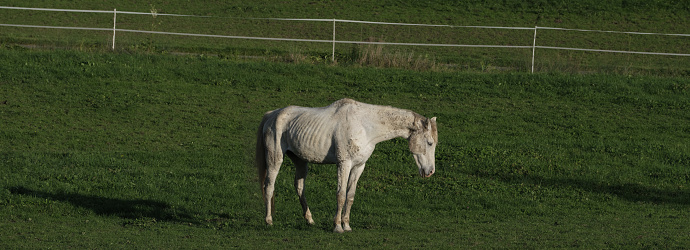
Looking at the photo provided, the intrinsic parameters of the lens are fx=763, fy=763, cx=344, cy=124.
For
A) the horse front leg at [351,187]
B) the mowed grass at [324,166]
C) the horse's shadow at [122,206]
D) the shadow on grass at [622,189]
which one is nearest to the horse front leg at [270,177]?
the mowed grass at [324,166]

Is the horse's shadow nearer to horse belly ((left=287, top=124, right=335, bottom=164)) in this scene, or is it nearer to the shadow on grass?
horse belly ((left=287, top=124, right=335, bottom=164))

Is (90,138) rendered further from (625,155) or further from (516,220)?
(625,155)

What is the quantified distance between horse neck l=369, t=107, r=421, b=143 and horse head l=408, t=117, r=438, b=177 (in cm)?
9

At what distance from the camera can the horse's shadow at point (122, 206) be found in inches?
447

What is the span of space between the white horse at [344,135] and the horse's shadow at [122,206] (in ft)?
6.86

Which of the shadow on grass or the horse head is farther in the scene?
the shadow on grass

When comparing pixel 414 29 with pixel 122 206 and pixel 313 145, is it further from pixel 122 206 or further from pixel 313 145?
pixel 313 145

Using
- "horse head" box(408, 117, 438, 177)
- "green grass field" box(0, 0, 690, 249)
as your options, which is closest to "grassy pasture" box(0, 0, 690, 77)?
"green grass field" box(0, 0, 690, 249)

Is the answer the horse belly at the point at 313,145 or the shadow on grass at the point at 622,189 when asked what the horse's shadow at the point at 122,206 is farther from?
the shadow on grass at the point at 622,189

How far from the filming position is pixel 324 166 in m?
14.9

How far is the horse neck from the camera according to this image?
382 inches

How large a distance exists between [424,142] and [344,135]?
3.41ft

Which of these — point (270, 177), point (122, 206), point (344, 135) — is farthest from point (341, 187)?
point (122, 206)

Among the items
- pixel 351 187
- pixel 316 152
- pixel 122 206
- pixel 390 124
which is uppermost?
pixel 390 124
